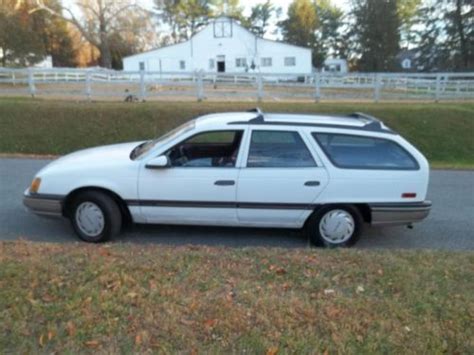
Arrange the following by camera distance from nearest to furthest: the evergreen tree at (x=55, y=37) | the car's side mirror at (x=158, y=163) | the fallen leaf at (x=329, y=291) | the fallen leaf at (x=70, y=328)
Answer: the fallen leaf at (x=70, y=328)
the fallen leaf at (x=329, y=291)
the car's side mirror at (x=158, y=163)
the evergreen tree at (x=55, y=37)

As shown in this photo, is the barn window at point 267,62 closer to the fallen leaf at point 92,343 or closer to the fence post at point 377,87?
the fence post at point 377,87

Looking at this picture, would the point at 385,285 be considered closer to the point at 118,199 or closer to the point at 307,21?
the point at 118,199

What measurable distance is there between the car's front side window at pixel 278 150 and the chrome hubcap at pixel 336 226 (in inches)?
26.1

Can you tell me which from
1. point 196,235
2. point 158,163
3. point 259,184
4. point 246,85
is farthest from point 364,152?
point 246,85

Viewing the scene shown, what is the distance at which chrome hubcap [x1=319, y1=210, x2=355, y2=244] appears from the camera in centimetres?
546

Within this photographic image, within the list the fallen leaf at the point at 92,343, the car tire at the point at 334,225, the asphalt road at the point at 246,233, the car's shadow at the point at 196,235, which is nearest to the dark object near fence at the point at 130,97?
the asphalt road at the point at 246,233

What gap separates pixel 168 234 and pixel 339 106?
11.3 meters

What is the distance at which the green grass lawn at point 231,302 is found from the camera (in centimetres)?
295

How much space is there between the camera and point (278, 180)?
535 cm

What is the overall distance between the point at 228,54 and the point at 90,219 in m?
44.2

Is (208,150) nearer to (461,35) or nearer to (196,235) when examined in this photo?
(196,235)

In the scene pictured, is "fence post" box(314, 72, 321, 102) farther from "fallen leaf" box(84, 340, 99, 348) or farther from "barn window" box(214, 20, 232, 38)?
"barn window" box(214, 20, 232, 38)

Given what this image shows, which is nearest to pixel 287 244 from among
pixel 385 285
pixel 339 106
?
pixel 385 285

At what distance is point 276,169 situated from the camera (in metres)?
5.38
